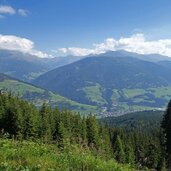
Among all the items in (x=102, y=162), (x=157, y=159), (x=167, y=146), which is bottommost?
(x=157, y=159)

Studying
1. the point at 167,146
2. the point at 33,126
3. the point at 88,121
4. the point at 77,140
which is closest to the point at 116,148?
the point at 88,121

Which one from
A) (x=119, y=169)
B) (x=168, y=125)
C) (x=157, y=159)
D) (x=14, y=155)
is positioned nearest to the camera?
(x=14, y=155)

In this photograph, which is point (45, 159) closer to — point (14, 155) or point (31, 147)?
point (14, 155)

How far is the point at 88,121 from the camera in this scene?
109 meters

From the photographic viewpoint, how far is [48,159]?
44.6ft

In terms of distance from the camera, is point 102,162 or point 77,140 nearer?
point 102,162

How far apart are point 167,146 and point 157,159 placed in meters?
29.7

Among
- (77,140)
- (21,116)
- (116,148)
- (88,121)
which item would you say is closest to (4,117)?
(21,116)

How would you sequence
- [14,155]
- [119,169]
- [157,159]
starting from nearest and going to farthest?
1. [14,155]
2. [119,169]
3. [157,159]

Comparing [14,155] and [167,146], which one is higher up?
[14,155]

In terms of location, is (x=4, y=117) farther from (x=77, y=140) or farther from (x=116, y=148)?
(x=77, y=140)

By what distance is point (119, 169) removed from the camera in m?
14.9

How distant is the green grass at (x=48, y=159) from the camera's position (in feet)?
39.0

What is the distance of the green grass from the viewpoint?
1190cm
